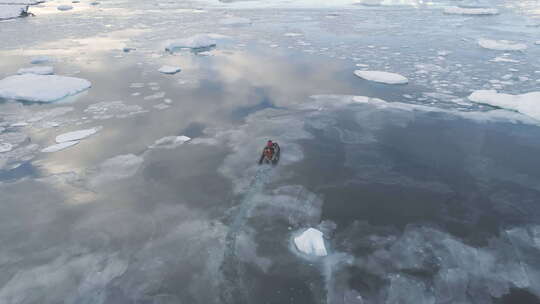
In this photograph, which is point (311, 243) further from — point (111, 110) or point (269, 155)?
point (111, 110)

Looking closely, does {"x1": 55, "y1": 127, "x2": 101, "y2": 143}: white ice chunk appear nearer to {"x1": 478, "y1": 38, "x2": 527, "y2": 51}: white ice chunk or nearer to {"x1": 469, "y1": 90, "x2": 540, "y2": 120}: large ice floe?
{"x1": 469, "y1": 90, "x2": 540, "y2": 120}: large ice floe

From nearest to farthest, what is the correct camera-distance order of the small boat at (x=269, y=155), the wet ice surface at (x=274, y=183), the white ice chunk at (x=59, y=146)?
the wet ice surface at (x=274, y=183)
the small boat at (x=269, y=155)
the white ice chunk at (x=59, y=146)

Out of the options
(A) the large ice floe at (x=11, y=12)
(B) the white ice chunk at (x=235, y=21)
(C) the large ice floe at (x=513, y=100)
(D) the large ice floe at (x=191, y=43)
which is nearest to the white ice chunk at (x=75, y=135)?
(D) the large ice floe at (x=191, y=43)

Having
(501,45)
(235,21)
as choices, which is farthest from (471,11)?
(235,21)

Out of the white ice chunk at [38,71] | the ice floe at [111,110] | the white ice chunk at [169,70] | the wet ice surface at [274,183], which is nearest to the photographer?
the wet ice surface at [274,183]

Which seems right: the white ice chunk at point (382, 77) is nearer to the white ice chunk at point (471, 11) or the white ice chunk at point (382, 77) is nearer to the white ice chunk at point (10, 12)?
the white ice chunk at point (471, 11)

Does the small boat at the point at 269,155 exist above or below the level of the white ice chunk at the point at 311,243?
above

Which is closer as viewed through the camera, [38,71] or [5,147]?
[5,147]
